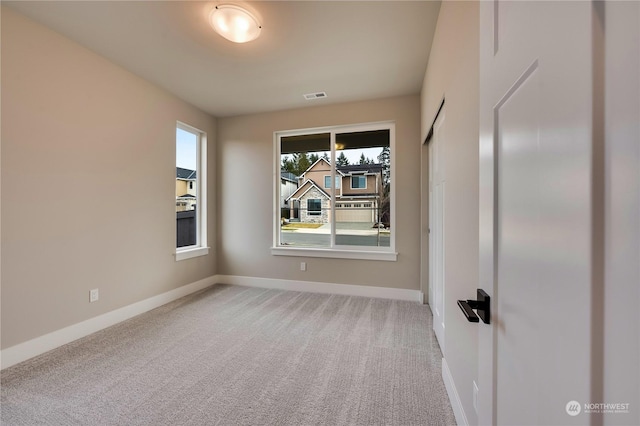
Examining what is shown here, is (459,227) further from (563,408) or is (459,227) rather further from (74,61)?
(74,61)

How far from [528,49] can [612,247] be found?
16.3 inches

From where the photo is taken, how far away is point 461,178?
146cm

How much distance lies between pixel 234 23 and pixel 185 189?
2.53 m

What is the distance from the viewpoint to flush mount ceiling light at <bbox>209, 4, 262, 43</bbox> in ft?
6.39

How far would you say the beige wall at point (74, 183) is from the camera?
205 cm

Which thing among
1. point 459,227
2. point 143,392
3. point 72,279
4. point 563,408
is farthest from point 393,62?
point 72,279

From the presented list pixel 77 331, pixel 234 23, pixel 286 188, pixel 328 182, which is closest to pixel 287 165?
pixel 286 188

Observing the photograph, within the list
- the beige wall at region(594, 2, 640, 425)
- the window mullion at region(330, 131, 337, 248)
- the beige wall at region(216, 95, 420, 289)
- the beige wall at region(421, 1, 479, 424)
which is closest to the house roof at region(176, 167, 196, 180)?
the beige wall at region(216, 95, 420, 289)

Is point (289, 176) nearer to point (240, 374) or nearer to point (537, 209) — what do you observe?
point (240, 374)

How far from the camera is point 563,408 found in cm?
Result: 42

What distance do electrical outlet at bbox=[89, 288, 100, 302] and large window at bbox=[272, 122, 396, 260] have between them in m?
2.11

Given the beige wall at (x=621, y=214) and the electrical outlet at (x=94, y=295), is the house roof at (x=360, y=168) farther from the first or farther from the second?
the beige wall at (x=621, y=214)

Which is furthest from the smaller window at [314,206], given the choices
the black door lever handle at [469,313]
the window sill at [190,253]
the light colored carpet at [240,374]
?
the black door lever handle at [469,313]

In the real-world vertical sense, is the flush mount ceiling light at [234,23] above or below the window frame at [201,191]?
above
